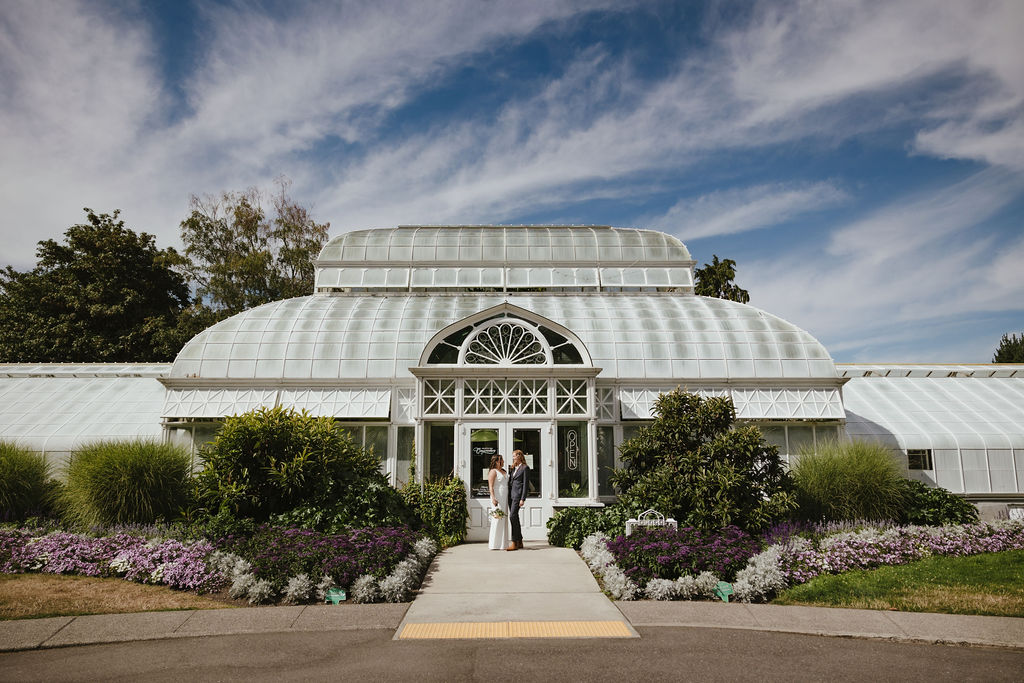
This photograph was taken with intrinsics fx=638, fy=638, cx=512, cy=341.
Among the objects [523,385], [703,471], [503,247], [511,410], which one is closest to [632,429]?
[523,385]

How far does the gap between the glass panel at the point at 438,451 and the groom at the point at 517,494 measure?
1.87m

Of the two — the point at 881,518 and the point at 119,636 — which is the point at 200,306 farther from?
the point at 881,518

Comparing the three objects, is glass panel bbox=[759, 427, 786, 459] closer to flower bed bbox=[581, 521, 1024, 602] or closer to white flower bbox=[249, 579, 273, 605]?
flower bed bbox=[581, 521, 1024, 602]

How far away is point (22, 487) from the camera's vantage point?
1391 centimetres

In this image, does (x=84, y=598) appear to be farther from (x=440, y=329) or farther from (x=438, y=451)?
(x=440, y=329)

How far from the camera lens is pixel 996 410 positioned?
18281 millimetres

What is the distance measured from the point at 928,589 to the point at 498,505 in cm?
778

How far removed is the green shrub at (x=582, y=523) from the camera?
13133 mm

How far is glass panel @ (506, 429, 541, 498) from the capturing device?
1488 centimetres

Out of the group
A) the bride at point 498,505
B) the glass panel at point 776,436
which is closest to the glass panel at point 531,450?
the bride at point 498,505

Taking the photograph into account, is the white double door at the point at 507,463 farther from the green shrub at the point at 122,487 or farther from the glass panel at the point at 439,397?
the green shrub at the point at 122,487

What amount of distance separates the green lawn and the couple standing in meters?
5.56

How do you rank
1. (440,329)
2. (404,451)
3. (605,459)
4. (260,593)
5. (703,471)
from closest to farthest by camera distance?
(260,593)
(703,471)
(404,451)
(605,459)
(440,329)

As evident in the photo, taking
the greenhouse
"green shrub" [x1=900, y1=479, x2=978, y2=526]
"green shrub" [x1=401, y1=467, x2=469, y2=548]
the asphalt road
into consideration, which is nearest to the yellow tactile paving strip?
the asphalt road
